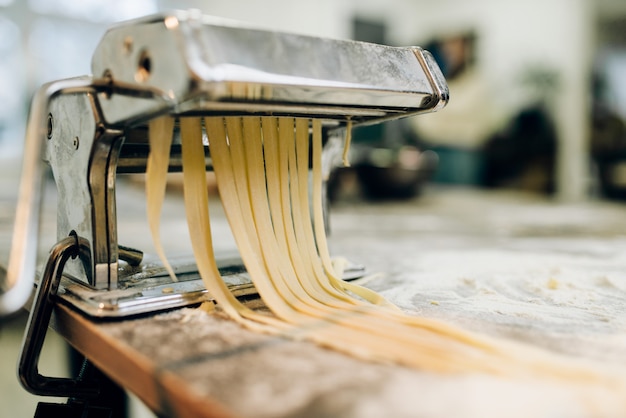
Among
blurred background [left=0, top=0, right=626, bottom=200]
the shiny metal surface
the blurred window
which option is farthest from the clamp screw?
the blurred window

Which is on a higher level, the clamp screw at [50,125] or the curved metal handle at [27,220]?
the clamp screw at [50,125]

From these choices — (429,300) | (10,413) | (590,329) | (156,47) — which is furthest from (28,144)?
(10,413)

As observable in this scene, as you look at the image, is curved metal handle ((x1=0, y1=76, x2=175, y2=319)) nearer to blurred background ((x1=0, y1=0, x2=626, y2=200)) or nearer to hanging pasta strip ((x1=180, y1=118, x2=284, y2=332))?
hanging pasta strip ((x1=180, y1=118, x2=284, y2=332))

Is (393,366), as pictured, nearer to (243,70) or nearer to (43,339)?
(243,70)

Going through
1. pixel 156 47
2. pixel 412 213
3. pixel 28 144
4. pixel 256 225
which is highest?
pixel 156 47

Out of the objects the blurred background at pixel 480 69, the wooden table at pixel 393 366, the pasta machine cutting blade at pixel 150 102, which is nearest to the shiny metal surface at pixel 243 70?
the pasta machine cutting blade at pixel 150 102

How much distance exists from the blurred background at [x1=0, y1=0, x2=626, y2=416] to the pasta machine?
3.40 metres

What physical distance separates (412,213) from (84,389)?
2.19 m

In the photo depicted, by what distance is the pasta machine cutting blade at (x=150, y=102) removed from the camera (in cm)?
59

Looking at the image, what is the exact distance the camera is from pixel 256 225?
0.79 meters

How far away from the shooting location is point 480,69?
22.4ft

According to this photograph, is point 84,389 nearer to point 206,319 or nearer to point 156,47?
point 206,319

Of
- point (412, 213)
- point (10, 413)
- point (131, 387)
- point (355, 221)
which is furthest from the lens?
point (412, 213)

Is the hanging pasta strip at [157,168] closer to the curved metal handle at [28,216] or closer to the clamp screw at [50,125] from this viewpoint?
the curved metal handle at [28,216]
